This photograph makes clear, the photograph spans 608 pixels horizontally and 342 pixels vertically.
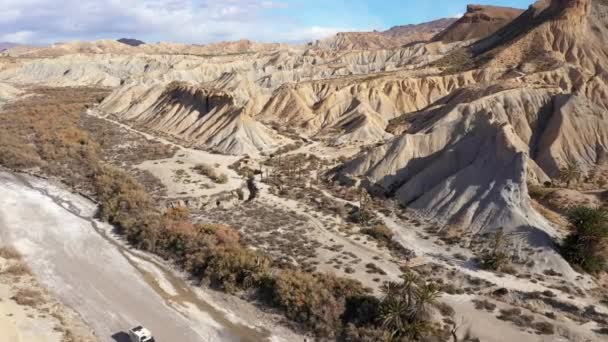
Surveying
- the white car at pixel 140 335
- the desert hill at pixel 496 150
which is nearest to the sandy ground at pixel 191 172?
the desert hill at pixel 496 150

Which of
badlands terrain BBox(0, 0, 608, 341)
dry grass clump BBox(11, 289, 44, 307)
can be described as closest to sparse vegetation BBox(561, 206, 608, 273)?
badlands terrain BBox(0, 0, 608, 341)

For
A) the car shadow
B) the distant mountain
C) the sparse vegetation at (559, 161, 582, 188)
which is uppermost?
the distant mountain

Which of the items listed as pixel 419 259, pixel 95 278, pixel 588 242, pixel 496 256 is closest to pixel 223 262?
pixel 95 278

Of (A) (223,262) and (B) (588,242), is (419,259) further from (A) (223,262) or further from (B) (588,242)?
(A) (223,262)

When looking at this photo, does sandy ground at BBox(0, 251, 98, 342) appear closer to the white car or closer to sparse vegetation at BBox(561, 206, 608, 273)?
the white car

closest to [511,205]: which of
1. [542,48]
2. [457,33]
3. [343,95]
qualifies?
[343,95]

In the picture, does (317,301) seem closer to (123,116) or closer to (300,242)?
(300,242)
